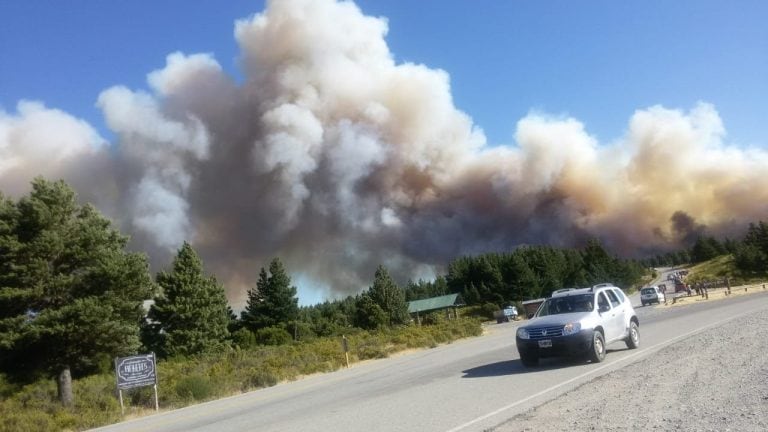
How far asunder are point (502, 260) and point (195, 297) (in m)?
78.9

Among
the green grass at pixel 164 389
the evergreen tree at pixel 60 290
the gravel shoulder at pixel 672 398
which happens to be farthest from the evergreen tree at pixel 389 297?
the gravel shoulder at pixel 672 398

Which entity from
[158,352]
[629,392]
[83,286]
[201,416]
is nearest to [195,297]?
[158,352]

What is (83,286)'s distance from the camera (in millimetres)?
23422

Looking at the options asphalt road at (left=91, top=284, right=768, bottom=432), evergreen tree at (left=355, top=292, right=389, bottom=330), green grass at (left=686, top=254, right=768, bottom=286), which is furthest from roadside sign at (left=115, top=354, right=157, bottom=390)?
green grass at (left=686, top=254, right=768, bottom=286)

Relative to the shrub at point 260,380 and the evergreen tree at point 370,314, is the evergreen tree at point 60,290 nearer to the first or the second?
the shrub at point 260,380

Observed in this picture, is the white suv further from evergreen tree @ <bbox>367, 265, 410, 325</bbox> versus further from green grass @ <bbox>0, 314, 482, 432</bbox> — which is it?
evergreen tree @ <bbox>367, 265, 410, 325</bbox>

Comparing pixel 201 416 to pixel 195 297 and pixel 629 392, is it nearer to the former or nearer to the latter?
pixel 629 392

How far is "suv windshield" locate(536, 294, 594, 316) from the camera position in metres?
12.3

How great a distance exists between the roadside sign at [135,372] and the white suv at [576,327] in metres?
11.7

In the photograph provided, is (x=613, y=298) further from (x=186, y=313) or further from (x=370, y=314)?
(x=370, y=314)

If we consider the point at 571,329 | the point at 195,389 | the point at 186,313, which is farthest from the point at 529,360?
the point at 186,313

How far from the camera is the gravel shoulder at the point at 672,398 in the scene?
19.4 ft

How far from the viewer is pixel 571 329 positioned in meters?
11.2

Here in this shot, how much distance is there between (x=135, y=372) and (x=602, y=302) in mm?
13718
